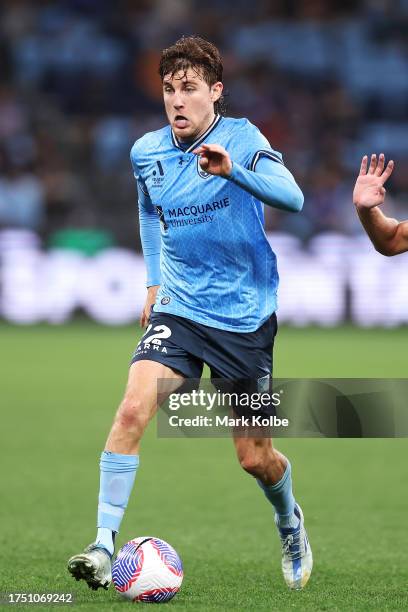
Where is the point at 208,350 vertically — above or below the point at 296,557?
above

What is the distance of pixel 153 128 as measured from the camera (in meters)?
18.4

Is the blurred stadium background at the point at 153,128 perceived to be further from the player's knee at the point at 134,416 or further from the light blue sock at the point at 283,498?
the player's knee at the point at 134,416

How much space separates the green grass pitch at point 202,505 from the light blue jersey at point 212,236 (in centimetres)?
114

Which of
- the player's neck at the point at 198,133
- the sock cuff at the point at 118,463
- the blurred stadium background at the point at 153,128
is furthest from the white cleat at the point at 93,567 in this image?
the blurred stadium background at the point at 153,128

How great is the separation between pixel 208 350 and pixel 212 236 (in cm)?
47

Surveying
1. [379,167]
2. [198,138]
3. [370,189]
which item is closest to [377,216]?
[370,189]

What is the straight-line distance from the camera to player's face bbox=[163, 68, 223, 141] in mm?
5141

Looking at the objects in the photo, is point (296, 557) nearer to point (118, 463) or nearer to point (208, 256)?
point (118, 463)

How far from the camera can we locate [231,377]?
17.2 feet

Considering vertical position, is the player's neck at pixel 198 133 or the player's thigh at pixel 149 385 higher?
the player's neck at pixel 198 133

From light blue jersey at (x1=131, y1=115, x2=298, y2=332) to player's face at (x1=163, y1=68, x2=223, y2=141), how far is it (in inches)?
4.4

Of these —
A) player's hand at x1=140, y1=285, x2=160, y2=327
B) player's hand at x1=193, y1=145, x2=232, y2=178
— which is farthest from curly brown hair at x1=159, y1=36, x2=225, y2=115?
player's hand at x1=140, y1=285, x2=160, y2=327

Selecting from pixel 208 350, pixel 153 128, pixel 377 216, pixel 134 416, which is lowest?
pixel 134 416

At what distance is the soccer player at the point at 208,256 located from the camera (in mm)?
5152
